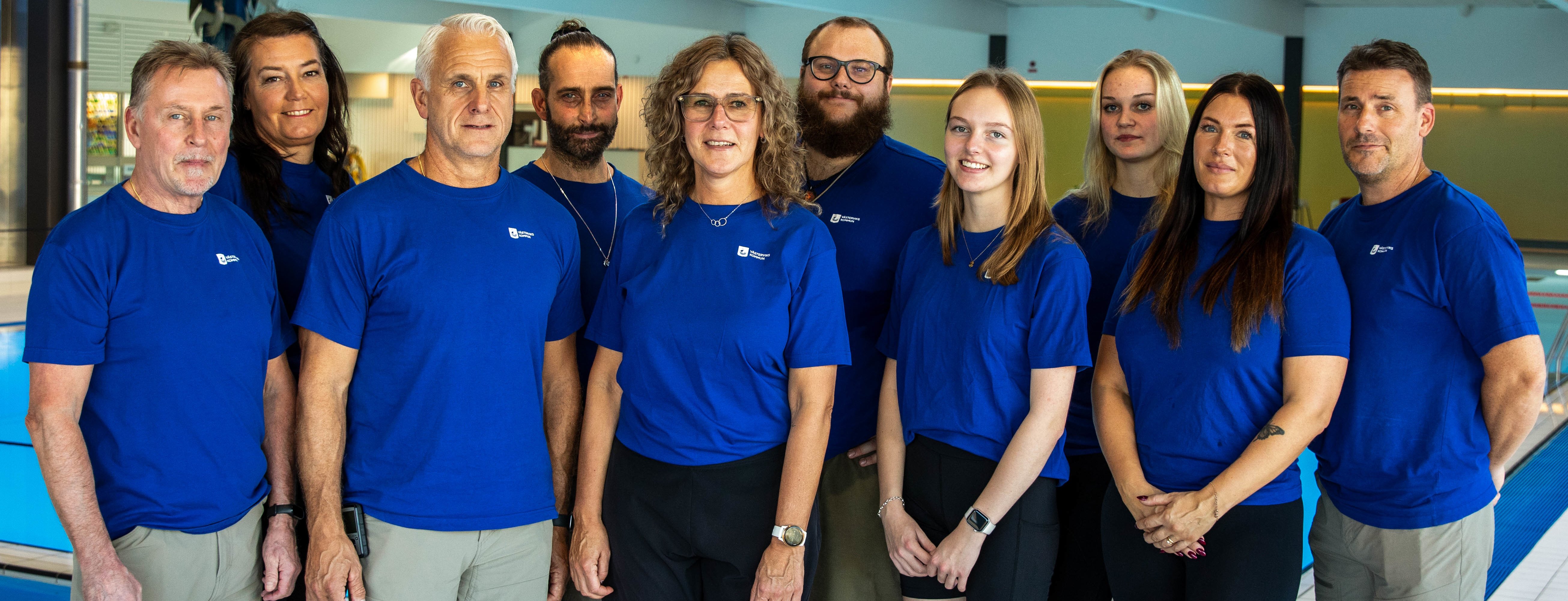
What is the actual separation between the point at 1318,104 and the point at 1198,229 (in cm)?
1823

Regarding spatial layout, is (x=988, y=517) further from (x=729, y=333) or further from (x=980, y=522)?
(x=729, y=333)

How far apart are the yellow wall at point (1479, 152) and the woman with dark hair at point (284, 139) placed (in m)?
15.6

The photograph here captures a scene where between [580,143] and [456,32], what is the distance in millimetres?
623

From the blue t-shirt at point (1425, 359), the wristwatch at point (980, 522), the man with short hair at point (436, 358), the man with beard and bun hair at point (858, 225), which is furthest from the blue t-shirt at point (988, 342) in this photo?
the man with short hair at point (436, 358)

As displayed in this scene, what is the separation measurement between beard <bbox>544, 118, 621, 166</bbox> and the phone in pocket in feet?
3.64

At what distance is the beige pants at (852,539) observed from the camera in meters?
2.67

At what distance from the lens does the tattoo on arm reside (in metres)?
2.09

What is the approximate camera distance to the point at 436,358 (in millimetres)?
2143

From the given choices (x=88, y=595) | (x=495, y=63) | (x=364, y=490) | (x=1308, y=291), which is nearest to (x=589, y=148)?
(x=495, y=63)

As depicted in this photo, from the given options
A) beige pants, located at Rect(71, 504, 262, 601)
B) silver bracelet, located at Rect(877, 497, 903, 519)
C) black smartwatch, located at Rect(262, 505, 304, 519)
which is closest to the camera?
beige pants, located at Rect(71, 504, 262, 601)

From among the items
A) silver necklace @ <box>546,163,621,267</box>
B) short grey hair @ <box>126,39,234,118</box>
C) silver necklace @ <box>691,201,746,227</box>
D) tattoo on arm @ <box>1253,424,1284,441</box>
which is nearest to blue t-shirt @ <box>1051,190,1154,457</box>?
tattoo on arm @ <box>1253,424,1284,441</box>

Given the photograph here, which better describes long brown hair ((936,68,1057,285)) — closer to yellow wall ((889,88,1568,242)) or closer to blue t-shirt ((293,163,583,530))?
blue t-shirt ((293,163,583,530))

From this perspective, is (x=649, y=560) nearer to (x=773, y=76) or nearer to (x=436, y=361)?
(x=436, y=361)

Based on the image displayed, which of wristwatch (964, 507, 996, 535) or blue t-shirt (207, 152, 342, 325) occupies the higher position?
blue t-shirt (207, 152, 342, 325)
